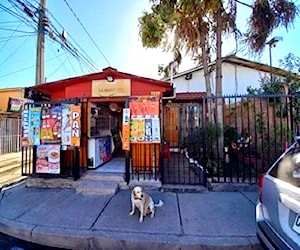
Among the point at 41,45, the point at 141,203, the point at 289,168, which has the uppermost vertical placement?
the point at 41,45

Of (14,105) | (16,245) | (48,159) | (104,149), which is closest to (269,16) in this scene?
(104,149)

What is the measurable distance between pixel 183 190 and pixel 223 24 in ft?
20.3

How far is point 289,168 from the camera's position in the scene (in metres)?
2.51

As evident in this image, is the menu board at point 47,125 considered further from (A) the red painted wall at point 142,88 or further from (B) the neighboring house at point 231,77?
(B) the neighboring house at point 231,77

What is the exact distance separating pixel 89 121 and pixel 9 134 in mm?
8842

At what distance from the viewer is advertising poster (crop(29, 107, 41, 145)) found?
676 centimetres

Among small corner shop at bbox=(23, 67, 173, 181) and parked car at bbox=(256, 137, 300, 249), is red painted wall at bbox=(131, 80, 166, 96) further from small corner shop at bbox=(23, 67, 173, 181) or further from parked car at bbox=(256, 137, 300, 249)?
parked car at bbox=(256, 137, 300, 249)

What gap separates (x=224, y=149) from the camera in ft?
25.5

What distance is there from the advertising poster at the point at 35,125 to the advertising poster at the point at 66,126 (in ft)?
2.34

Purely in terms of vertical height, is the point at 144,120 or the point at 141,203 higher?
the point at 144,120

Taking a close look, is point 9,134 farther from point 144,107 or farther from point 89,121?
point 144,107

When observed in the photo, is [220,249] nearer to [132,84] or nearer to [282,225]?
[282,225]

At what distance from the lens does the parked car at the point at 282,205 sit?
2.12 metres

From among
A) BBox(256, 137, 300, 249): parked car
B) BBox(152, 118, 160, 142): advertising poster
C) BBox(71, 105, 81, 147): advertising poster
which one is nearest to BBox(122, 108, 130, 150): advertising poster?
BBox(152, 118, 160, 142): advertising poster
